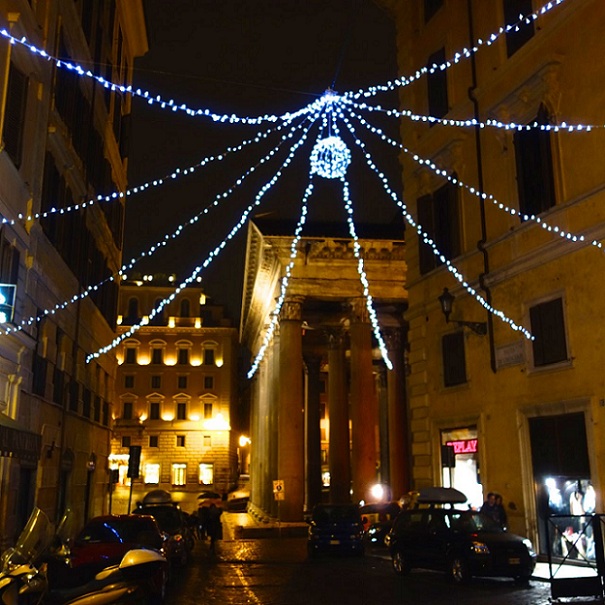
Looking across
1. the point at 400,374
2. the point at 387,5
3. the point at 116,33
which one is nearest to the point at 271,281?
the point at 400,374

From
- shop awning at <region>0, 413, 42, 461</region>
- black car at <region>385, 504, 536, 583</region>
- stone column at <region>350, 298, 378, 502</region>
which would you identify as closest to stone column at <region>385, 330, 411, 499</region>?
stone column at <region>350, 298, 378, 502</region>

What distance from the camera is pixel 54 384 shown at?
18.8m

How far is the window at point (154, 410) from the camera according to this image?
242 ft

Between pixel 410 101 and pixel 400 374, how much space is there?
17283 mm

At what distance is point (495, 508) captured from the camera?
54.1 feet

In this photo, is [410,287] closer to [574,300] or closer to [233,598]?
[574,300]

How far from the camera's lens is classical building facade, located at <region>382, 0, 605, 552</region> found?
14.9 meters

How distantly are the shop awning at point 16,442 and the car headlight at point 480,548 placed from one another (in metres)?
8.40

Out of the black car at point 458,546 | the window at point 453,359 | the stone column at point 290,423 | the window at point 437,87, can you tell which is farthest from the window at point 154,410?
the black car at point 458,546

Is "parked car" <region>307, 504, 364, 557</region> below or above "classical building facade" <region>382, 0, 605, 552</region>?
below

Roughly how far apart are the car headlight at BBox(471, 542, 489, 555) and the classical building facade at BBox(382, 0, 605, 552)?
2218 mm

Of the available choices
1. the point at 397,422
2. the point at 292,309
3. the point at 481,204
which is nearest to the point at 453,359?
the point at 481,204

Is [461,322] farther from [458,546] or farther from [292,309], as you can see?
[292,309]

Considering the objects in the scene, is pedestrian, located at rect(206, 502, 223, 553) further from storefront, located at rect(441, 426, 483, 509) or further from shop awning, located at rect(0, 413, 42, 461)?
shop awning, located at rect(0, 413, 42, 461)
